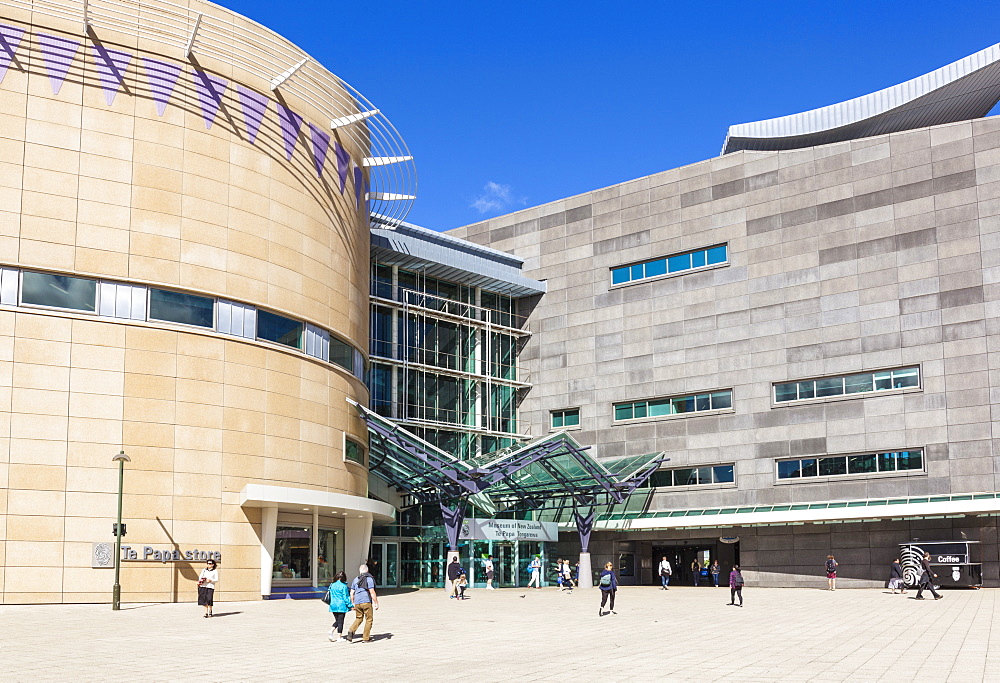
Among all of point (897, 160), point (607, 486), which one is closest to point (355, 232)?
point (607, 486)

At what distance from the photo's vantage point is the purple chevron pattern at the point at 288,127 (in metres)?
39.2

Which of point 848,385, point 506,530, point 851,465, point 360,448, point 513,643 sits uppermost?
point 848,385

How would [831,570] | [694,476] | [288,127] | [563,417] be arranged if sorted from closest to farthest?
[288,127]
[831,570]
[694,476]
[563,417]

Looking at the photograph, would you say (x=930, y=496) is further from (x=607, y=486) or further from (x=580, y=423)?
(x=580, y=423)

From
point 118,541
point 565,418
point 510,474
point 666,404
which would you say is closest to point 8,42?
point 118,541

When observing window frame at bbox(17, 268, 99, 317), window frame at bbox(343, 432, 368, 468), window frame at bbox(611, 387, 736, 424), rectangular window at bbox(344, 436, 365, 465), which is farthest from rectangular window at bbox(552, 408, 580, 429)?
window frame at bbox(17, 268, 99, 317)

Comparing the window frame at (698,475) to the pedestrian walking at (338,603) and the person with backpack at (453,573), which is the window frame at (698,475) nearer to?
the person with backpack at (453,573)

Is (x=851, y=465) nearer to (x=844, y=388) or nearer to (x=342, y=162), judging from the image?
(x=844, y=388)

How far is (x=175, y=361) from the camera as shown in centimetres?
3459

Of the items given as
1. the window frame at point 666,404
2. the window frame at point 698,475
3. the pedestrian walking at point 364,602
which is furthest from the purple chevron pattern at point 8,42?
the window frame at point 698,475

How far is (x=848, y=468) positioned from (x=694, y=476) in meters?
8.18

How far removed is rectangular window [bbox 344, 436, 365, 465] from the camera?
41.9 metres

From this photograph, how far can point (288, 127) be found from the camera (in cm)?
3953

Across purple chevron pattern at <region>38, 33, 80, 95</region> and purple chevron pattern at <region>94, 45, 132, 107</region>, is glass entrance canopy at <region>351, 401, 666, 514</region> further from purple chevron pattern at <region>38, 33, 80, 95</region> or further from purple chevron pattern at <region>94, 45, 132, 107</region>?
purple chevron pattern at <region>38, 33, 80, 95</region>
